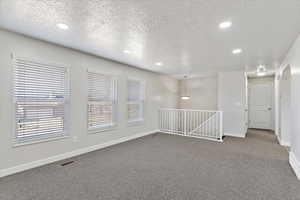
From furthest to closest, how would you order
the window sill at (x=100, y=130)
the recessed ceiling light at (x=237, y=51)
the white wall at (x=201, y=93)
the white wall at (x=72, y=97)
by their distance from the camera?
the white wall at (x=201, y=93)
the window sill at (x=100, y=130)
the recessed ceiling light at (x=237, y=51)
the white wall at (x=72, y=97)

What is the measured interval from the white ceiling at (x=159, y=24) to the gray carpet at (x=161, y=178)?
242cm

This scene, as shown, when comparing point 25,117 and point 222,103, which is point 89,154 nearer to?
point 25,117

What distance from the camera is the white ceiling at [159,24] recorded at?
5.70 feet

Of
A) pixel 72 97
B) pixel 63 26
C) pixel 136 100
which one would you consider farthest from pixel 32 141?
pixel 136 100

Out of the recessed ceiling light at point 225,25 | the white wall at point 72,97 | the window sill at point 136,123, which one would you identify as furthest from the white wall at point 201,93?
the recessed ceiling light at point 225,25

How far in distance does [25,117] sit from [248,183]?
13.0 ft

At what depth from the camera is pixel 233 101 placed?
17.7 ft

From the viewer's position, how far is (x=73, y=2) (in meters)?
1.69

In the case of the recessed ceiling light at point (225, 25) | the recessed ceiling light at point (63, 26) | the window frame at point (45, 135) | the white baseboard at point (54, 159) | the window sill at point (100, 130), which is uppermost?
the recessed ceiling light at point (63, 26)

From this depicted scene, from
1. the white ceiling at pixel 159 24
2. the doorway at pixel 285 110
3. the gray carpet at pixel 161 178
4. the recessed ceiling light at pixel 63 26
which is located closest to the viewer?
the white ceiling at pixel 159 24

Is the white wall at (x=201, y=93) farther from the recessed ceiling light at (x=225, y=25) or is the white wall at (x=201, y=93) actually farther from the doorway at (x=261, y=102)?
the recessed ceiling light at (x=225, y=25)

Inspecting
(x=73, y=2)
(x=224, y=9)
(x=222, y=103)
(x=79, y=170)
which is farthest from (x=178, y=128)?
(x=73, y=2)

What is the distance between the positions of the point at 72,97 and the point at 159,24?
8.12 feet

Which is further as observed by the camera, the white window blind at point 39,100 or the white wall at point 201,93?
the white wall at point 201,93
